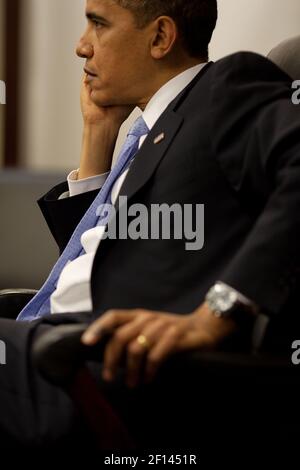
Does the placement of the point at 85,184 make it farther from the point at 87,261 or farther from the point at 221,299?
the point at 221,299

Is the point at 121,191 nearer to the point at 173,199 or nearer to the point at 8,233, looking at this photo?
the point at 173,199

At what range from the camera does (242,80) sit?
1.43 m

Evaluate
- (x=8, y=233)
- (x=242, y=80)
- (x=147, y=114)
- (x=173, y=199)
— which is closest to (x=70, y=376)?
(x=173, y=199)

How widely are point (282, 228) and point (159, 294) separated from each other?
0.25 meters

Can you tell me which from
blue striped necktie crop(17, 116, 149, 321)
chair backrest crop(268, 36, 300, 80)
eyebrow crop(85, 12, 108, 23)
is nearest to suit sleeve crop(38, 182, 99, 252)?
blue striped necktie crop(17, 116, 149, 321)

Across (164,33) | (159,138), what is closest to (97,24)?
(164,33)

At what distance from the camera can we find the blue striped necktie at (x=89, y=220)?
65.4 inches

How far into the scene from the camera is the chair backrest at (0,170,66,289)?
2.40 meters

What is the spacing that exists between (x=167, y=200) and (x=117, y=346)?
39cm

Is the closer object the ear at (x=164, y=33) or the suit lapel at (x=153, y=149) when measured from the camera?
the suit lapel at (x=153, y=149)

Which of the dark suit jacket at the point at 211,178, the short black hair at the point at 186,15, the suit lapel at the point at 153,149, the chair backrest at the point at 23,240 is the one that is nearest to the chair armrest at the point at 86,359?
the dark suit jacket at the point at 211,178

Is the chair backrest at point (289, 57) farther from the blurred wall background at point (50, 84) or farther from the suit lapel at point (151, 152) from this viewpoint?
the blurred wall background at point (50, 84)

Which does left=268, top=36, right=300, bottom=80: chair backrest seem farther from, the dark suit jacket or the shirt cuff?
the shirt cuff

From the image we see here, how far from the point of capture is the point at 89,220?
1.71 metres
